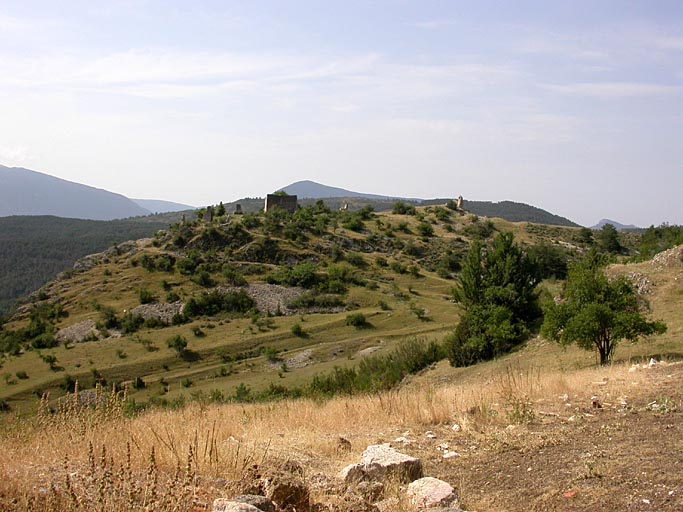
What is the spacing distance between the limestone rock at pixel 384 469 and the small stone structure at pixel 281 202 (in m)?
A: 91.7

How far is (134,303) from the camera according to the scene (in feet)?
206

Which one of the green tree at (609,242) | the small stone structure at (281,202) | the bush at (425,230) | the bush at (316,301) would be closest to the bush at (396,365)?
the bush at (316,301)

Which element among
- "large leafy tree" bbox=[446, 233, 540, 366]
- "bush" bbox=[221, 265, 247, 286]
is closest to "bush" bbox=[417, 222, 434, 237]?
"bush" bbox=[221, 265, 247, 286]

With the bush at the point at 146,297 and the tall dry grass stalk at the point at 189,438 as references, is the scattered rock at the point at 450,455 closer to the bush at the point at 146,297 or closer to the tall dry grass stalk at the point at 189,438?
the tall dry grass stalk at the point at 189,438

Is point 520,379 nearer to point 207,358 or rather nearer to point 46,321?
point 207,358

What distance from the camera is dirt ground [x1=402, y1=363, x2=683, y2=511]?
15.4 ft

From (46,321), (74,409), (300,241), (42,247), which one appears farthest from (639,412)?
(42,247)

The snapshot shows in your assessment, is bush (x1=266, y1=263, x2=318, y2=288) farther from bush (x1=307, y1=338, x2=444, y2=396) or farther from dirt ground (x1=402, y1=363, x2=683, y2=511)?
dirt ground (x1=402, y1=363, x2=683, y2=511)

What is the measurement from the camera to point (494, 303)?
30.5 meters

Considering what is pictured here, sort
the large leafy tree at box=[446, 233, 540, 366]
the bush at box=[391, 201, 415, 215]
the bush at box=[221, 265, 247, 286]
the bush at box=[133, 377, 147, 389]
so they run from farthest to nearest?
the bush at box=[391, 201, 415, 215] → the bush at box=[221, 265, 247, 286] → the bush at box=[133, 377, 147, 389] → the large leafy tree at box=[446, 233, 540, 366]

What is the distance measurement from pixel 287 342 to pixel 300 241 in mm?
29975

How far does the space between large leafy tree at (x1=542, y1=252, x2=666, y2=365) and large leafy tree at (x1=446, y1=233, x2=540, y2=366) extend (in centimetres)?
836

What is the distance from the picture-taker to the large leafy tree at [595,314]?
17469 mm

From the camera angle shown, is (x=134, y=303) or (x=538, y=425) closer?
(x=538, y=425)
